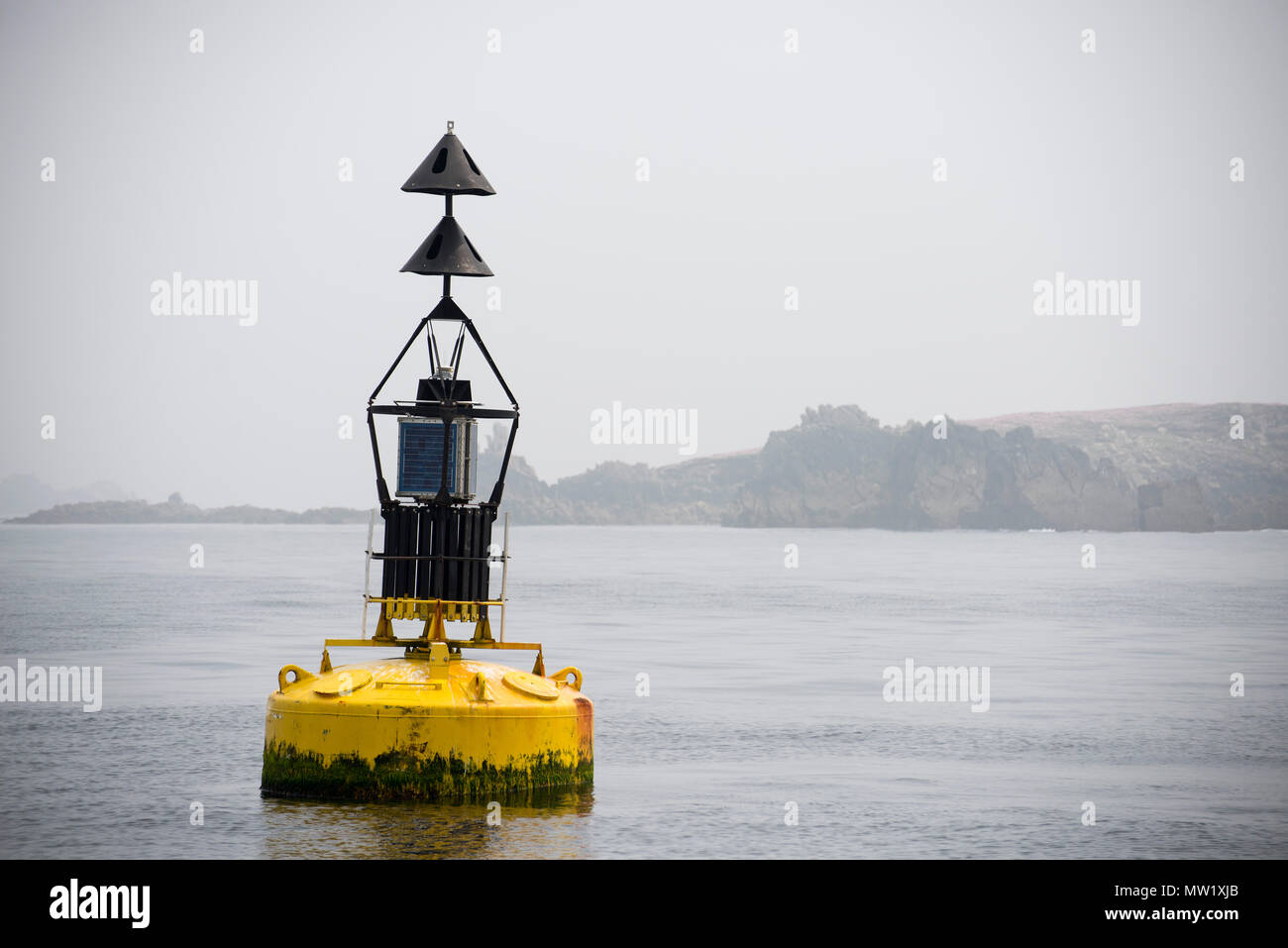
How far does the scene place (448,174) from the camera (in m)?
20.9

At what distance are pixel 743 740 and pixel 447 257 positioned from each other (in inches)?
553

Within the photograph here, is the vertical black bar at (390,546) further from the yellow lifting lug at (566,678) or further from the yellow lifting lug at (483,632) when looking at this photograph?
the yellow lifting lug at (566,678)

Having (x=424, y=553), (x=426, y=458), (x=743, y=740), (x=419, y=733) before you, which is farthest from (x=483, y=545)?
(x=743, y=740)

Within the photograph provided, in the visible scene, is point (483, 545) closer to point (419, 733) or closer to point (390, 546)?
point (390, 546)

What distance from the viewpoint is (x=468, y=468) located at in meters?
20.8

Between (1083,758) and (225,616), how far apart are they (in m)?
47.0

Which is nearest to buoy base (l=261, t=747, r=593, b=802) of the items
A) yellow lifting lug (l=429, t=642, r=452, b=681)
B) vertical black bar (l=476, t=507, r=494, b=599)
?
yellow lifting lug (l=429, t=642, r=452, b=681)

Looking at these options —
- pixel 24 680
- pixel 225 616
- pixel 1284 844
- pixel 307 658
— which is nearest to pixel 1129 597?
pixel 225 616

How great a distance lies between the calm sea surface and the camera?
2062 centimetres

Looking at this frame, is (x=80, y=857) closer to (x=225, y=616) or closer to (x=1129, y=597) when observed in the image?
(x=225, y=616)

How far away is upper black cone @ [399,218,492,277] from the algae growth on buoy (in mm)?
16

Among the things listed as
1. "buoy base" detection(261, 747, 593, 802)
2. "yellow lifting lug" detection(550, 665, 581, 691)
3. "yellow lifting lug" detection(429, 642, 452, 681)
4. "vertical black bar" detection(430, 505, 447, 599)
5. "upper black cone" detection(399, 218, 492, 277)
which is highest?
"upper black cone" detection(399, 218, 492, 277)

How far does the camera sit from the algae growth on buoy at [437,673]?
757 inches

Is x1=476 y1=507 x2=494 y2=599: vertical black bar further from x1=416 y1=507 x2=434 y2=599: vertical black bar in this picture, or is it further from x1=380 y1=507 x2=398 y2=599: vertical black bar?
x1=380 y1=507 x2=398 y2=599: vertical black bar
